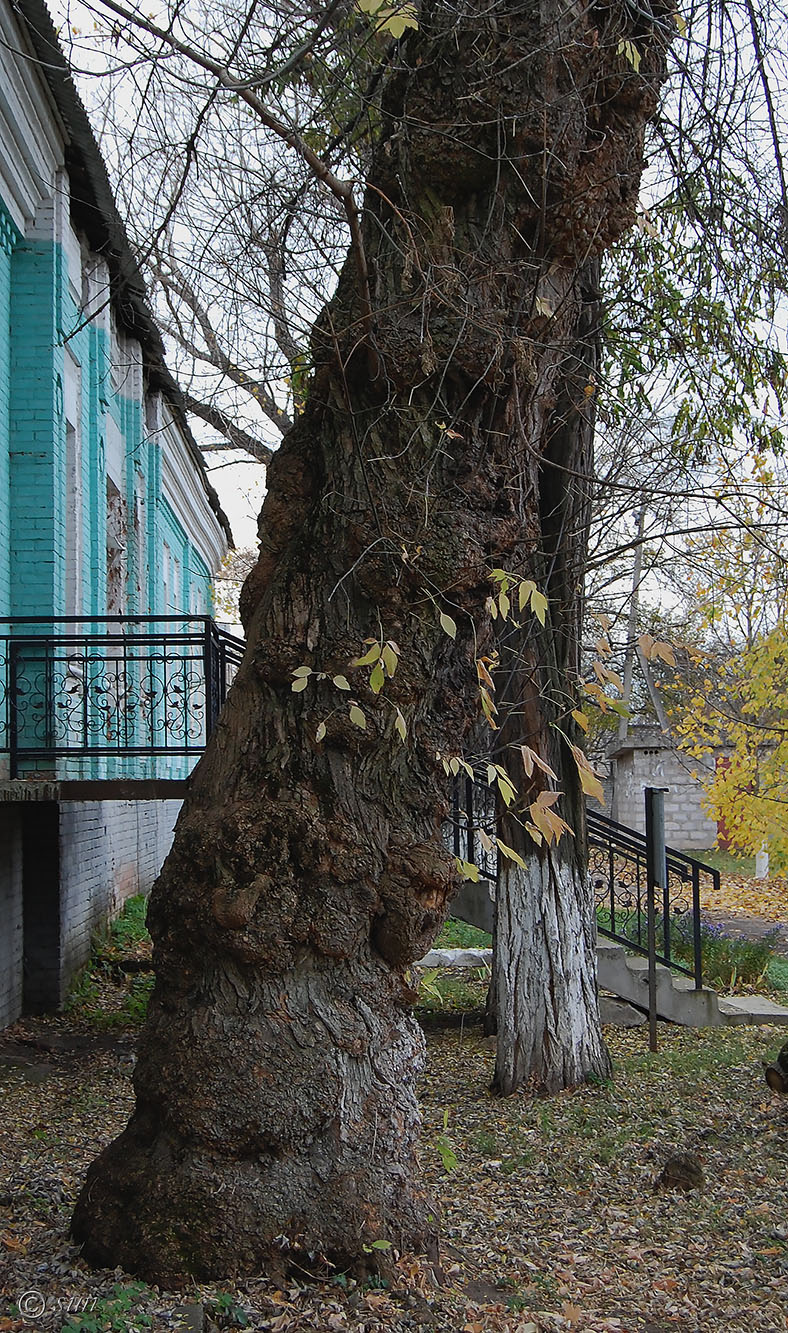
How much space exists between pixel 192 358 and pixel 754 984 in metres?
8.55

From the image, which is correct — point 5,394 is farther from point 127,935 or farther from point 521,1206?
point 521,1206

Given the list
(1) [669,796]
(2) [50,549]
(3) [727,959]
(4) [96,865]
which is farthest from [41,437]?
(1) [669,796]

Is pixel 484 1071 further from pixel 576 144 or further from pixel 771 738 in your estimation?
pixel 771 738

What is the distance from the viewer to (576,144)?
13.4 feet

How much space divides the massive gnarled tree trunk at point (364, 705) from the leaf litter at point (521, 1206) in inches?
7.5

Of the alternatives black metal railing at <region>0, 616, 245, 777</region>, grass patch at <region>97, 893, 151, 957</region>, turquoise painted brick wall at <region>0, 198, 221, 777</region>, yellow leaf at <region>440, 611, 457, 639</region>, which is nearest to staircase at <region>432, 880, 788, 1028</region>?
black metal railing at <region>0, 616, 245, 777</region>

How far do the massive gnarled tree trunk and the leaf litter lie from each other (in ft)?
0.62

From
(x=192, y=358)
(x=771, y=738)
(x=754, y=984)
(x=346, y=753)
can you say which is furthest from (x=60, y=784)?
(x=771, y=738)

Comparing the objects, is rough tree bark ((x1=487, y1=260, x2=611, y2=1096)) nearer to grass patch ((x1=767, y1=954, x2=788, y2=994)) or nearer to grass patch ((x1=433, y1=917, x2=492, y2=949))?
grass patch ((x1=767, y1=954, x2=788, y2=994))

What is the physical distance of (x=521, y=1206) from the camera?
5.23 m

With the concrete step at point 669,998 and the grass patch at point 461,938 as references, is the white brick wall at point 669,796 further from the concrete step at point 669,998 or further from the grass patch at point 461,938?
the concrete step at point 669,998

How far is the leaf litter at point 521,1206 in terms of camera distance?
326 cm

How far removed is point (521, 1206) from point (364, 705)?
115 inches

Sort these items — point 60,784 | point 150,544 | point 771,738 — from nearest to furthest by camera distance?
point 60,784 → point 771,738 → point 150,544
